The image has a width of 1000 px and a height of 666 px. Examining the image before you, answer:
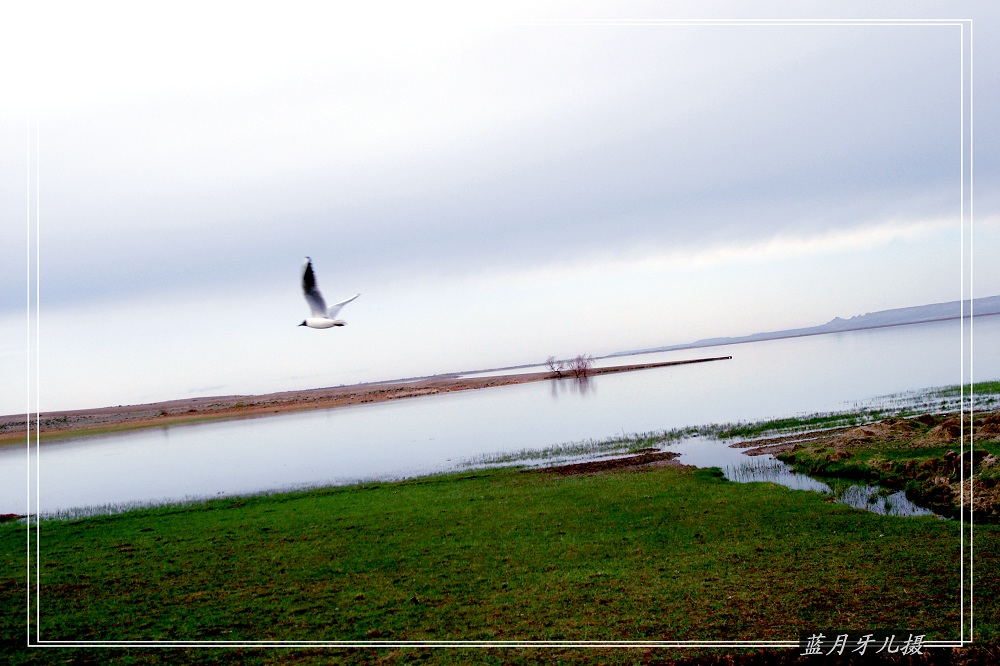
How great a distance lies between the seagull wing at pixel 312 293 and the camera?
19.5 ft

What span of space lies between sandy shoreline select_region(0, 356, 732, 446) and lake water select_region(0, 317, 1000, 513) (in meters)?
2.99

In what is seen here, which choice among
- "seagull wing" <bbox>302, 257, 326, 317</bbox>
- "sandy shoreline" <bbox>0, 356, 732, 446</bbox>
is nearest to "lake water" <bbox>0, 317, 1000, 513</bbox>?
"sandy shoreline" <bbox>0, 356, 732, 446</bbox>

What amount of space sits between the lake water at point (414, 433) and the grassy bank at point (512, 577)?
6.29 m

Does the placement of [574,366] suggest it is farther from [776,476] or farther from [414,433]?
[776,476]

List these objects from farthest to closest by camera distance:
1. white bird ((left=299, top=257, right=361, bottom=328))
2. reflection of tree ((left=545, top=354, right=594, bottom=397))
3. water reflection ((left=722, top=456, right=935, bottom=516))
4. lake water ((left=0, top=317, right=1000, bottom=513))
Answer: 1. reflection of tree ((left=545, top=354, right=594, bottom=397))
2. lake water ((left=0, top=317, right=1000, bottom=513))
3. water reflection ((left=722, top=456, right=935, bottom=516))
4. white bird ((left=299, top=257, right=361, bottom=328))

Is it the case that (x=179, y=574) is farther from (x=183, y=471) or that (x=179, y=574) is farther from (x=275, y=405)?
(x=275, y=405)

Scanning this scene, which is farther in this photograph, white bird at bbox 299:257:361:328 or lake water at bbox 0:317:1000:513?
lake water at bbox 0:317:1000:513

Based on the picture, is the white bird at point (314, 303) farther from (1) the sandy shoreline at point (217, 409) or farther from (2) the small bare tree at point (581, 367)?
(2) the small bare tree at point (581, 367)

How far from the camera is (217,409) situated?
50.4 m

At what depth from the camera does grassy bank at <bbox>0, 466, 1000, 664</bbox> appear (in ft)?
19.6

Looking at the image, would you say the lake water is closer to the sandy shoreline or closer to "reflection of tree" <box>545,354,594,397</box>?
the sandy shoreline

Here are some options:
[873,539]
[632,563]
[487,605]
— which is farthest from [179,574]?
[873,539]

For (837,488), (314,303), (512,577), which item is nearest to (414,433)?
(837,488)

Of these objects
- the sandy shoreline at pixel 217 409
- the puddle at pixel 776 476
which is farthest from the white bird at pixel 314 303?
the sandy shoreline at pixel 217 409
